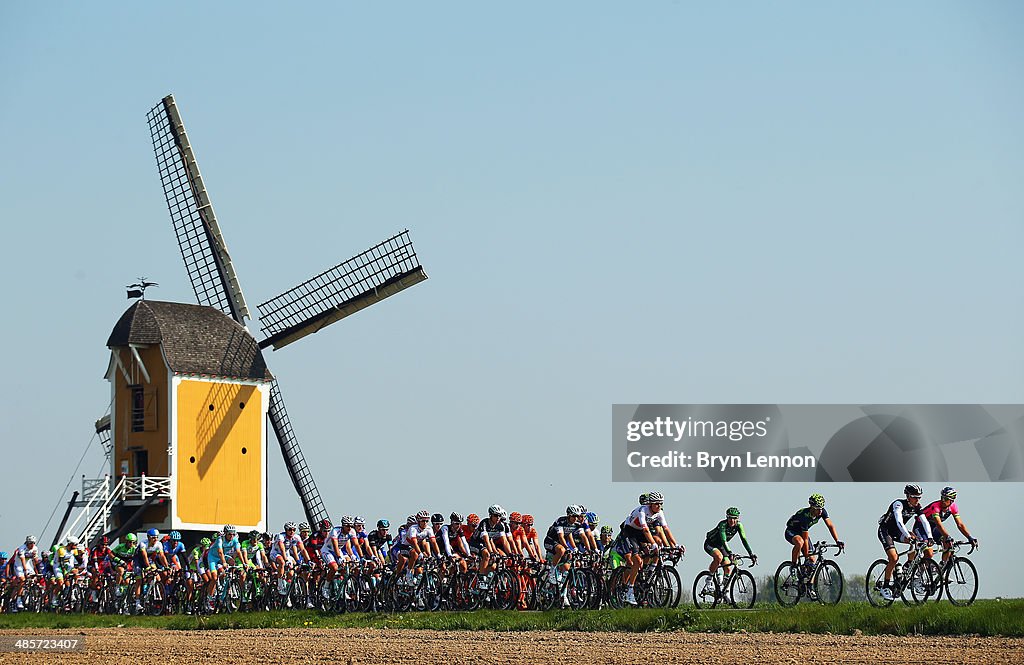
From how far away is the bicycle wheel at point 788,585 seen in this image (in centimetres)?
2434

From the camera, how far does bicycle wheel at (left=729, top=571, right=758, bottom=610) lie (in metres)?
24.8

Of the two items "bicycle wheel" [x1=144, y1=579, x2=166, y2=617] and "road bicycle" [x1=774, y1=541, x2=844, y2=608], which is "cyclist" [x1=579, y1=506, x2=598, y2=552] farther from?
"bicycle wheel" [x1=144, y1=579, x2=166, y2=617]

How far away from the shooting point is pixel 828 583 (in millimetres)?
24297

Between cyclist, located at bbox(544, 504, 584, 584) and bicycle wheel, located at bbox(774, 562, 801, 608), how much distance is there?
12.0 ft

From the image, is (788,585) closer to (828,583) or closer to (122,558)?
(828,583)

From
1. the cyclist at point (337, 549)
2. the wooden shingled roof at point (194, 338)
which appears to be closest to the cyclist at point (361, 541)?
the cyclist at point (337, 549)

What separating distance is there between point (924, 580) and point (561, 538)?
20.3 ft

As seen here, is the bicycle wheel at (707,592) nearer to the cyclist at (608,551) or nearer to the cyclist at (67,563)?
the cyclist at (608,551)

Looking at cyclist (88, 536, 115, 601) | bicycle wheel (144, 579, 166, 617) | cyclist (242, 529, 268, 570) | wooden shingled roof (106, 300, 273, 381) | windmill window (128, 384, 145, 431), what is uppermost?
wooden shingled roof (106, 300, 273, 381)

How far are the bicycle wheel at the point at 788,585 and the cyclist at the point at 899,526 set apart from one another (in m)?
1.32

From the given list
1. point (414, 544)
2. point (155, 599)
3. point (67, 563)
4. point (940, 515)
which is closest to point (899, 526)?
point (940, 515)

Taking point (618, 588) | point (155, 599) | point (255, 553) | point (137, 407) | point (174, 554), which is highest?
point (137, 407)

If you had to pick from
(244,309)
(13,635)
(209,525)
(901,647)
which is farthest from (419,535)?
(244,309)

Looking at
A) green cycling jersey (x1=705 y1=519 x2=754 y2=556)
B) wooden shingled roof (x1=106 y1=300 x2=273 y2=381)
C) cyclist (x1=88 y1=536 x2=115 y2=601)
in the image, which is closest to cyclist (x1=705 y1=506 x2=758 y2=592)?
green cycling jersey (x1=705 y1=519 x2=754 y2=556)
